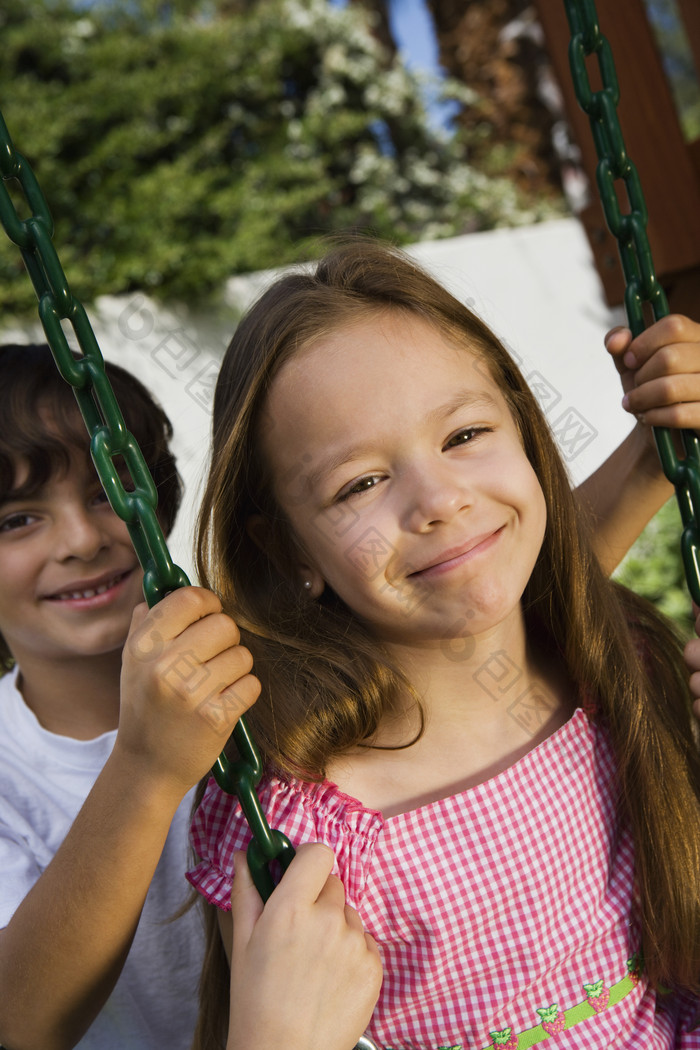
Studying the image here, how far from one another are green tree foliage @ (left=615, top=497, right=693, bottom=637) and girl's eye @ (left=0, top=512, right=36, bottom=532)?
10.0 feet

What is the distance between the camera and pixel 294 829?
1.30 metres

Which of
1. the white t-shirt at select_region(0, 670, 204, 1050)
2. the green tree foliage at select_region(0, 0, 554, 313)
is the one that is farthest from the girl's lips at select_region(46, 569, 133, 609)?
the green tree foliage at select_region(0, 0, 554, 313)

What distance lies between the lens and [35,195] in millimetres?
989

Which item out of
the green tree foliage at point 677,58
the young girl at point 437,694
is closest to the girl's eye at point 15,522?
the young girl at point 437,694

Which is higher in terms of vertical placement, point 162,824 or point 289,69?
point 289,69

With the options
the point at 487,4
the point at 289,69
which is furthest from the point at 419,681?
the point at 487,4

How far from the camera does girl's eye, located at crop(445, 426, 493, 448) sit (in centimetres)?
132

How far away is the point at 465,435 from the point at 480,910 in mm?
665

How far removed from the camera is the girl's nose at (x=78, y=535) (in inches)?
64.8

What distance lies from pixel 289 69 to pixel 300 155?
30.2 inches

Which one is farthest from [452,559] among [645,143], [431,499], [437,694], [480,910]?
[645,143]

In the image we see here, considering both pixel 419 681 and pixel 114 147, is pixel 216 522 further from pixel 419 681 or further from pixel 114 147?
pixel 114 147

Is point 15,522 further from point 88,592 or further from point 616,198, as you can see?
point 616,198

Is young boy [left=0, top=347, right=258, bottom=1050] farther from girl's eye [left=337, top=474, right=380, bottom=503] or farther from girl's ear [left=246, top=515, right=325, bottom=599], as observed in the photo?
girl's eye [left=337, top=474, right=380, bottom=503]
